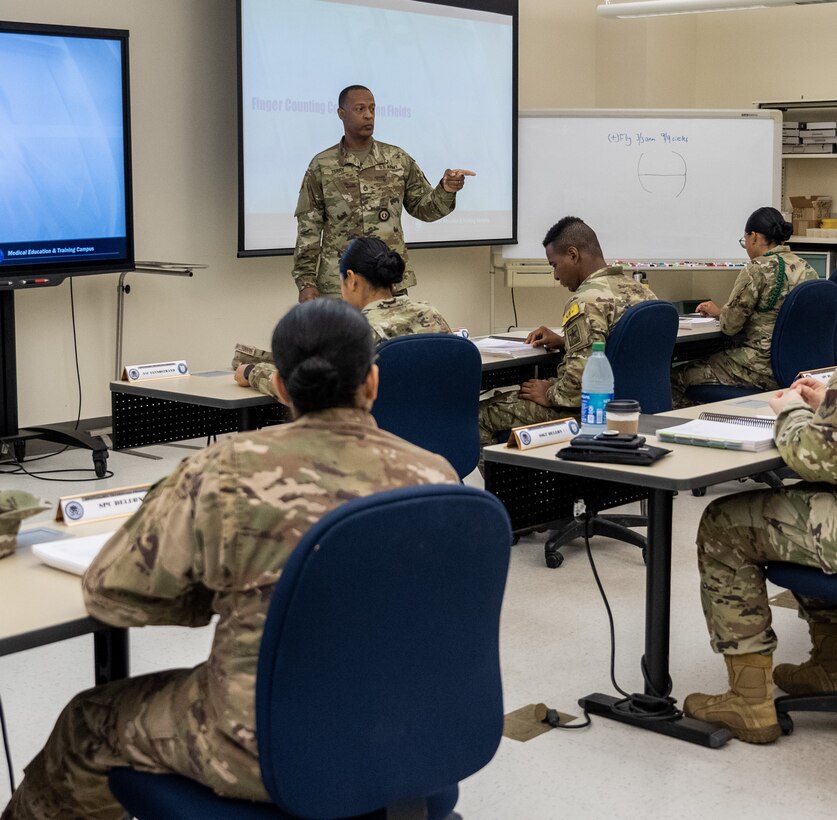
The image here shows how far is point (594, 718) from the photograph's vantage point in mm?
2908

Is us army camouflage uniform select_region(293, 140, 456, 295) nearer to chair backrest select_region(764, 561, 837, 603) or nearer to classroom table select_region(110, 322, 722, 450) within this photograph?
classroom table select_region(110, 322, 722, 450)

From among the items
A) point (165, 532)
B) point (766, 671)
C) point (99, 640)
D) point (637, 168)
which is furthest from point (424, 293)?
point (165, 532)

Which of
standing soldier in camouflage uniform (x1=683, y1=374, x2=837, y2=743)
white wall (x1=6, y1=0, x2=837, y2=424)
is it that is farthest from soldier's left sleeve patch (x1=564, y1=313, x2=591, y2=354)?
white wall (x1=6, y1=0, x2=837, y2=424)

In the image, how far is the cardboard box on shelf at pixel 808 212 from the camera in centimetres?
901

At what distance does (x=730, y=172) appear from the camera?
799 cm

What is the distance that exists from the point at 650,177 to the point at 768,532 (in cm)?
563

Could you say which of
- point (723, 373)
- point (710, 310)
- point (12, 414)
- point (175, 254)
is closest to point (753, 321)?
point (723, 373)

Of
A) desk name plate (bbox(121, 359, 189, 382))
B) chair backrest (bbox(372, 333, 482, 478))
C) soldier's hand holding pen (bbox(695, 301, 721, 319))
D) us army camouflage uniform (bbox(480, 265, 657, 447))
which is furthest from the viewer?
soldier's hand holding pen (bbox(695, 301, 721, 319))

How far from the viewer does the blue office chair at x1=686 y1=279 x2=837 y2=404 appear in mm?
4906

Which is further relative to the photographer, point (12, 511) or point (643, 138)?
point (643, 138)

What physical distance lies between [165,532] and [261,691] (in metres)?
0.23

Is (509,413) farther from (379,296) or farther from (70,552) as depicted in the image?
(70,552)

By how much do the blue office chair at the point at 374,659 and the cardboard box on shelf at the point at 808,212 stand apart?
8.06m

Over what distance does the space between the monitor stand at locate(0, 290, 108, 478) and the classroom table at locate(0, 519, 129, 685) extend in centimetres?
341
